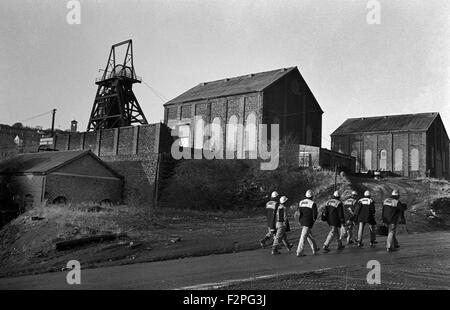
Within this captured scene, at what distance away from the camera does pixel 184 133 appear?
44.6m

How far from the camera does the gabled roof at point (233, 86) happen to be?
40.8 metres

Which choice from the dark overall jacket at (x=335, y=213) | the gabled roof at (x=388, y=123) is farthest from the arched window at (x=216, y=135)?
the dark overall jacket at (x=335, y=213)

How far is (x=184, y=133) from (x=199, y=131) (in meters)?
1.89

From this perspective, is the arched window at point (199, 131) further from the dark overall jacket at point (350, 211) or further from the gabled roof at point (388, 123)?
the dark overall jacket at point (350, 211)

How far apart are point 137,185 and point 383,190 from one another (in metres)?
18.8

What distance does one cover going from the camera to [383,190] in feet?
98.3

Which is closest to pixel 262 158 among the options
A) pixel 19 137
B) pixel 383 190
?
pixel 383 190

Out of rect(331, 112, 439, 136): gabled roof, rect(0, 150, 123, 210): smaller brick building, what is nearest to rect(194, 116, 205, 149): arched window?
rect(0, 150, 123, 210): smaller brick building

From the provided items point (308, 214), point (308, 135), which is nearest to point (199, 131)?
point (308, 135)

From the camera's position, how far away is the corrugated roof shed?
103 ft

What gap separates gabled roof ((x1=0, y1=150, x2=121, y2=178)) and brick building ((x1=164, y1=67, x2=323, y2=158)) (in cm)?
1124

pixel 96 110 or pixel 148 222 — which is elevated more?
pixel 96 110

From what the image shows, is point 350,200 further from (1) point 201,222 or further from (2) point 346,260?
(1) point 201,222

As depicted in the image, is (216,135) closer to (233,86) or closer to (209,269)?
(233,86)
